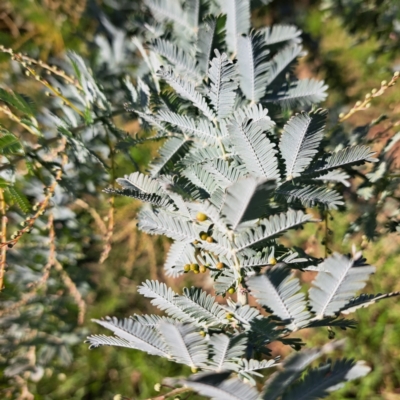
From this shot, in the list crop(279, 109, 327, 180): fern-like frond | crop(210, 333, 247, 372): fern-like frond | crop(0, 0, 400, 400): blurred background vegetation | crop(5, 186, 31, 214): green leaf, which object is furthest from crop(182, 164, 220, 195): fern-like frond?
crop(0, 0, 400, 400): blurred background vegetation

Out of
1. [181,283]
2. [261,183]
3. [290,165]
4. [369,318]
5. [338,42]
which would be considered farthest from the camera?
[338,42]

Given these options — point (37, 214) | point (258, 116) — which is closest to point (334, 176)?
point (258, 116)

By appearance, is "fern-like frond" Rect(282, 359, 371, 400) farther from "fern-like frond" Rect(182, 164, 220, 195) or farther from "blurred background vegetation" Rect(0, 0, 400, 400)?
"blurred background vegetation" Rect(0, 0, 400, 400)

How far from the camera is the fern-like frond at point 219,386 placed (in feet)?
1.19

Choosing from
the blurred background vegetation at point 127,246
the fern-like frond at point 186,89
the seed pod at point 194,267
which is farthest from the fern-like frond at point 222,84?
the blurred background vegetation at point 127,246

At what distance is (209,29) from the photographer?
2.19ft

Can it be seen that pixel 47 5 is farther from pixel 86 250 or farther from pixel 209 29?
pixel 209 29

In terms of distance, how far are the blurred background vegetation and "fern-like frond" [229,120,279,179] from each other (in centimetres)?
87

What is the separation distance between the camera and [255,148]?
20.4 inches

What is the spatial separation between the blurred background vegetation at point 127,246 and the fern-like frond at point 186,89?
0.72 m

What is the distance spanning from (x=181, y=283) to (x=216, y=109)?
5.08 ft

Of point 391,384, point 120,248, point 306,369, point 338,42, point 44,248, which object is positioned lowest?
point 306,369

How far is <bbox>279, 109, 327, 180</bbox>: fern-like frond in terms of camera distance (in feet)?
1.64

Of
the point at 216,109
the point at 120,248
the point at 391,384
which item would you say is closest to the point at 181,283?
the point at 120,248
